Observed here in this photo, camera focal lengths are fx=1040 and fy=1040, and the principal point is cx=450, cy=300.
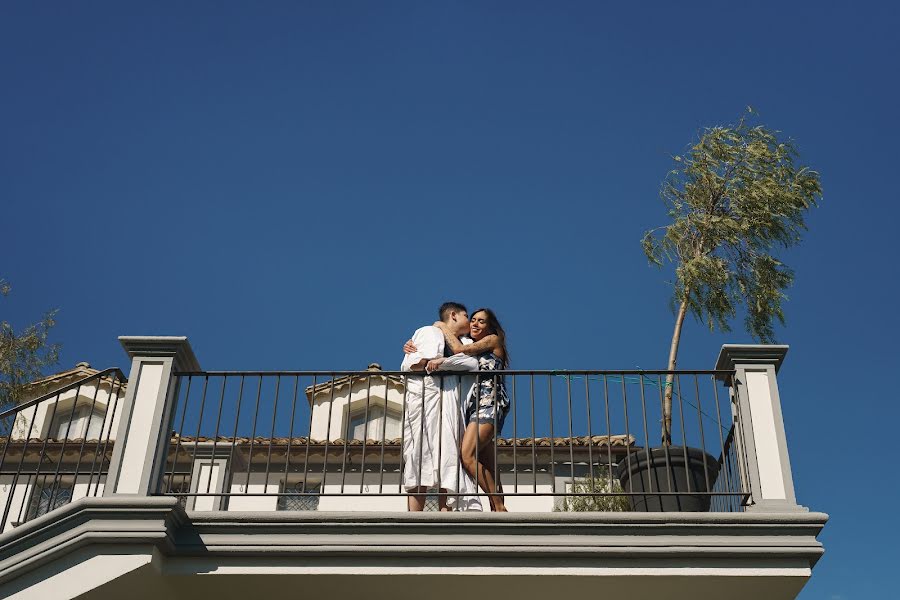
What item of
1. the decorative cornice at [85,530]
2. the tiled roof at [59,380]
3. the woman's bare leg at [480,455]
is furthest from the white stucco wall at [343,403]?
the decorative cornice at [85,530]

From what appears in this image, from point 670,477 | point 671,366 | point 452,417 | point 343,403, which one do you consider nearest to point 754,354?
point 670,477

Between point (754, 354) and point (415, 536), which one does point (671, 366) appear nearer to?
point (754, 354)

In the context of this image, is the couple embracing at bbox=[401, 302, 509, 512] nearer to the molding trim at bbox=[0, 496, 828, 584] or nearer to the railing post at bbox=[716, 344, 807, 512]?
the molding trim at bbox=[0, 496, 828, 584]

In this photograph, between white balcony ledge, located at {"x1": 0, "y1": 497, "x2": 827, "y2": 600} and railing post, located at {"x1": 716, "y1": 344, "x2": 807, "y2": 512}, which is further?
railing post, located at {"x1": 716, "y1": 344, "x2": 807, "y2": 512}

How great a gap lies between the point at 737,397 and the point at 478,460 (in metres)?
1.90

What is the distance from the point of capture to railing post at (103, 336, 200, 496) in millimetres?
7078

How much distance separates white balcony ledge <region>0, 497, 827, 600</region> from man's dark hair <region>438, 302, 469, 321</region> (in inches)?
84.8

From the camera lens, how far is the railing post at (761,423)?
22.9 ft

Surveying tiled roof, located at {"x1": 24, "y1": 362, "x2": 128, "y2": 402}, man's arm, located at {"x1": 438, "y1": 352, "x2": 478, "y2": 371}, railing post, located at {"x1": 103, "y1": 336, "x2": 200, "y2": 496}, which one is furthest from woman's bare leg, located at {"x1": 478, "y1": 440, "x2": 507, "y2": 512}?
tiled roof, located at {"x1": 24, "y1": 362, "x2": 128, "y2": 402}

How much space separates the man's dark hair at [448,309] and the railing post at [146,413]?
2052 millimetres

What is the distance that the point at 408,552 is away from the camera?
6.92 m

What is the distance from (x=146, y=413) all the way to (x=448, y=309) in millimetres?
2606

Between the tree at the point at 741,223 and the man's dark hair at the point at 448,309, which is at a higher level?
the tree at the point at 741,223

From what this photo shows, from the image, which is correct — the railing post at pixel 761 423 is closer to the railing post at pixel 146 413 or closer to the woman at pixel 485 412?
the woman at pixel 485 412
